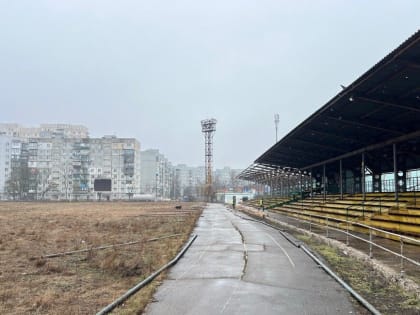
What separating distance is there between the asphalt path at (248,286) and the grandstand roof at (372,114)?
6.56m

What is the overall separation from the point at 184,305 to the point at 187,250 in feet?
27.2

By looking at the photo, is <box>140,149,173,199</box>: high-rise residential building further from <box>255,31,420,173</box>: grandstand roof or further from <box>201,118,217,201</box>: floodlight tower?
<box>255,31,420,173</box>: grandstand roof

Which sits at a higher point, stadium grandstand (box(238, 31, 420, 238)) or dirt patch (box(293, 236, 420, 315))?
stadium grandstand (box(238, 31, 420, 238))

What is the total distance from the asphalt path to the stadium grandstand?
6.56 meters

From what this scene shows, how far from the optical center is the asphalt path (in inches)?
297

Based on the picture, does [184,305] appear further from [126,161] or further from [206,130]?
[126,161]

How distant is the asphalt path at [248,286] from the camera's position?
755 cm

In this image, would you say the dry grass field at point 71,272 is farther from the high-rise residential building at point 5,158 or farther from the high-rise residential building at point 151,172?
the high-rise residential building at point 5,158

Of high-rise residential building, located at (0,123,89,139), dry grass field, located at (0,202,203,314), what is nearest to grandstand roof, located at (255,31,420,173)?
dry grass field, located at (0,202,203,314)

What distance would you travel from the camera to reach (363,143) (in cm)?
2962

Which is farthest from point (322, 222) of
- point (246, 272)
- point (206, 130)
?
point (206, 130)

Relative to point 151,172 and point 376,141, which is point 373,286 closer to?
point 376,141

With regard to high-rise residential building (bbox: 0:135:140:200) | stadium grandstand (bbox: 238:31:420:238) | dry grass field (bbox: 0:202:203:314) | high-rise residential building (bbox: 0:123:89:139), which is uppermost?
high-rise residential building (bbox: 0:123:89:139)

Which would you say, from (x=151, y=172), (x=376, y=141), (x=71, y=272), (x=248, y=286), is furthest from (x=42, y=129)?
(x=248, y=286)
